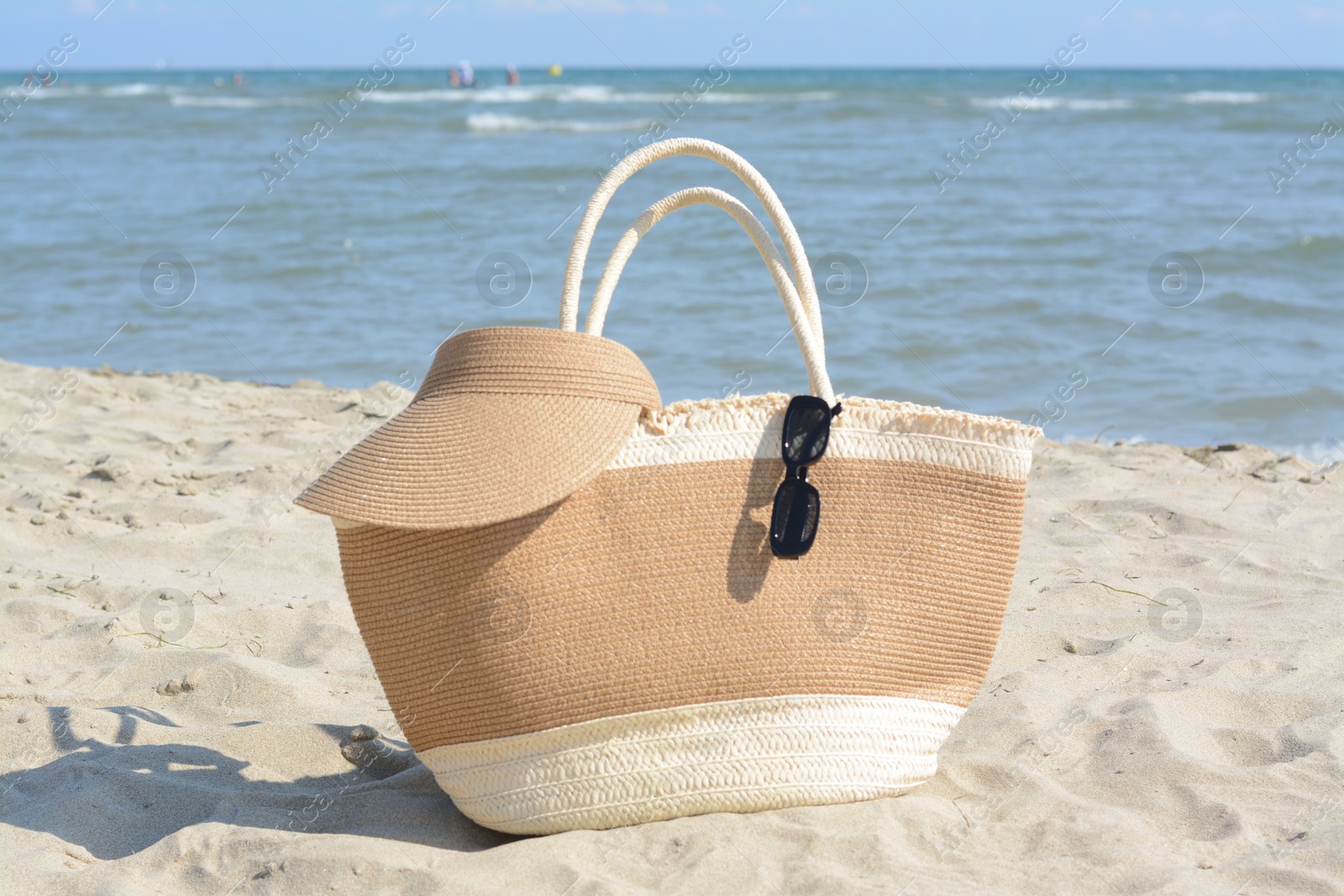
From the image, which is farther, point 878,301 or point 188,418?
point 878,301

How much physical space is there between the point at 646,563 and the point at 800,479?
0.31m

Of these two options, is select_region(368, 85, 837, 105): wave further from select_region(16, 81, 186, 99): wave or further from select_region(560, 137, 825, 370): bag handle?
select_region(560, 137, 825, 370): bag handle

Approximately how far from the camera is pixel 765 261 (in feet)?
6.99

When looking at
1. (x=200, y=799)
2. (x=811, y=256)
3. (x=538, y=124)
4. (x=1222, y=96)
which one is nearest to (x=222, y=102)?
(x=538, y=124)

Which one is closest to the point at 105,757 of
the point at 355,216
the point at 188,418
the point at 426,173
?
the point at 188,418

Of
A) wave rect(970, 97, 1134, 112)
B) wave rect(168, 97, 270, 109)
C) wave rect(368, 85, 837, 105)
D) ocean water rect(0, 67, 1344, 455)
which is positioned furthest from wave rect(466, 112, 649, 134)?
wave rect(970, 97, 1134, 112)

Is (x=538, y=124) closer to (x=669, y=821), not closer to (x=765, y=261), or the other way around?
(x=765, y=261)

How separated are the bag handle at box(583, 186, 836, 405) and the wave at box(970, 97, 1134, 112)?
23.3 meters

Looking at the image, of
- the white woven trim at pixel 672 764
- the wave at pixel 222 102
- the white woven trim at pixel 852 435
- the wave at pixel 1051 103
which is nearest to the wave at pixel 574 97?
the wave at pixel 222 102

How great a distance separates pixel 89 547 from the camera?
12.4 ft

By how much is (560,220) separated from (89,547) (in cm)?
738

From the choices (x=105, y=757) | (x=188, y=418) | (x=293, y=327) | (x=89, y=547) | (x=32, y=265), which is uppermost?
(x=32, y=265)

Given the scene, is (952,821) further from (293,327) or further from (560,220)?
(560,220)

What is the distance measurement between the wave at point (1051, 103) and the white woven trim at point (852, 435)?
23.3 meters
